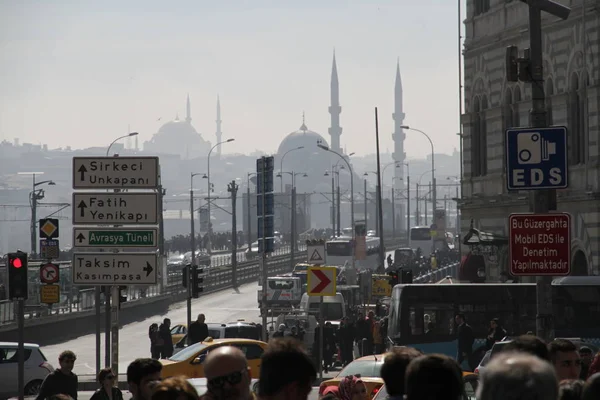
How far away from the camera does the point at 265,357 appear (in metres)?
6.12

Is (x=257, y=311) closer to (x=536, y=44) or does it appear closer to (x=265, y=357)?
(x=536, y=44)

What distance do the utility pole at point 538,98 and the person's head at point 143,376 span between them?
6606mm

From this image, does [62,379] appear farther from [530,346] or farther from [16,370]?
[16,370]

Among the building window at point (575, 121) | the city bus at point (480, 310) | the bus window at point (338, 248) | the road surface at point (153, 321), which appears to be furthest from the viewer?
the bus window at point (338, 248)

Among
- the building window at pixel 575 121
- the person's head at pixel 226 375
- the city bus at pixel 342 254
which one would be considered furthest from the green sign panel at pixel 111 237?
the city bus at pixel 342 254

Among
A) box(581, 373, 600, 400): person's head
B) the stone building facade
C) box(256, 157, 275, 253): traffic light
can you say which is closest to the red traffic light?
the stone building facade

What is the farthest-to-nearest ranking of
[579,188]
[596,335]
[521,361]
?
[579,188]
[596,335]
[521,361]

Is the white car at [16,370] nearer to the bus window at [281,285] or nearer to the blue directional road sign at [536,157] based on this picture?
the blue directional road sign at [536,157]

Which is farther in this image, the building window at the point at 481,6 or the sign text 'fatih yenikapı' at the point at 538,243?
the building window at the point at 481,6

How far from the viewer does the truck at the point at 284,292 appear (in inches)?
2375

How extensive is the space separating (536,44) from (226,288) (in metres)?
65.0

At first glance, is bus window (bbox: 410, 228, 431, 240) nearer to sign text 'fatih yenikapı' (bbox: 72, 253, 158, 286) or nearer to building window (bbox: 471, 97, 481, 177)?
building window (bbox: 471, 97, 481, 177)

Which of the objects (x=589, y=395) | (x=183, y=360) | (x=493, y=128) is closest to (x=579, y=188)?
(x=493, y=128)

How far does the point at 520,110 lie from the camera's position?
38344mm
